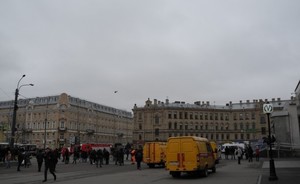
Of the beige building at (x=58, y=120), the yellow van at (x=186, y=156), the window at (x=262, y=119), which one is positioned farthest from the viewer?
the window at (x=262, y=119)

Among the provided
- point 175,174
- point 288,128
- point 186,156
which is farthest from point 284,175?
point 288,128

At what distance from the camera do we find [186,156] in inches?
→ 835

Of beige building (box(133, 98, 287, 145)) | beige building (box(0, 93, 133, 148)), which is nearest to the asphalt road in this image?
beige building (box(0, 93, 133, 148))

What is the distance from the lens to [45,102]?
113688 mm

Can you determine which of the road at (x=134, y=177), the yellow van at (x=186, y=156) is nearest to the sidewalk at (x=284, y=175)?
the road at (x=134, y=177)

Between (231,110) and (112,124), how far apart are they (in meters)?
45.0

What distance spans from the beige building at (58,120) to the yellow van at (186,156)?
83.9 m

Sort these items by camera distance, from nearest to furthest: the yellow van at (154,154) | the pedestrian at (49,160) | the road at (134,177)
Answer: the road at (134,177) → the pedestrian at (49,160) → the yellow van at (154,154)

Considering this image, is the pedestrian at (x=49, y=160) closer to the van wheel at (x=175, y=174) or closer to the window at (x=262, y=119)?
the van wheel at (x=175, y=174)

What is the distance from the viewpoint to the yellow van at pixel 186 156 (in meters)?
21.1

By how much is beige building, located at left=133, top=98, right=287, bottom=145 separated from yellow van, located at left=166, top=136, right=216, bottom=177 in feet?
318

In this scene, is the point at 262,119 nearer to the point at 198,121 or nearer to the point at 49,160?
the point at 198,121

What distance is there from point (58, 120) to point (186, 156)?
303ft

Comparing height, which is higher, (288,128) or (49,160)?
(288,128)
